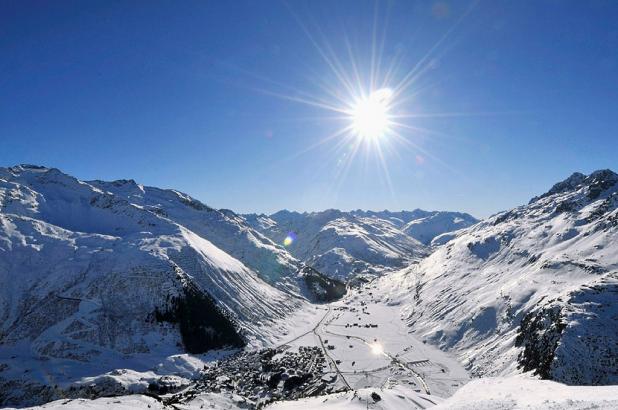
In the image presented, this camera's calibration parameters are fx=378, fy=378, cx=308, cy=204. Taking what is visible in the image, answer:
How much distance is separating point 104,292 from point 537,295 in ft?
411

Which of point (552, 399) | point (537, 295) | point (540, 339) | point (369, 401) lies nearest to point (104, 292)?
point (369, 401)

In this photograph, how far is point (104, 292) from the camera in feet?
374

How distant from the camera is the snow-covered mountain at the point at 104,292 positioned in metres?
95.8

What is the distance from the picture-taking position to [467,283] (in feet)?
486

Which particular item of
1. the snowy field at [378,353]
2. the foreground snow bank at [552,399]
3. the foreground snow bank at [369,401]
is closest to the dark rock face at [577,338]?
the snowy field at [378,353]

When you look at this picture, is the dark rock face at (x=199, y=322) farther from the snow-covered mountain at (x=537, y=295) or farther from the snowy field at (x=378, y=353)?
the snow-covered mountain at (x=537, y=295)

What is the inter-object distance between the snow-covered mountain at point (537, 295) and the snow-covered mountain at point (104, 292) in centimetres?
6365

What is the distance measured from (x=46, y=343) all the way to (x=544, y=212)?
19635cm

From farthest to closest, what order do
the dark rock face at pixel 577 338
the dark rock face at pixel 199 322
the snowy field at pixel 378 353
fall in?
the dark rock face at pixel 199 322 → the snowy field at pixel 378 353 → the dark rock face at pixel 577 338

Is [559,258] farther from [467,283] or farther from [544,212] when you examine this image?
[544,212]

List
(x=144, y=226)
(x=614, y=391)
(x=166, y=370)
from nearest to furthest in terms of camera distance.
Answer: (x=614, y=391) → (x=166, y=370) → (x=144, y=226)

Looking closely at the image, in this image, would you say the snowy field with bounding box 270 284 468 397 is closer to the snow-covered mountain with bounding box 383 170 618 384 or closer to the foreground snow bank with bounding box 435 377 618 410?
the snow-covered mountain with bounding box 383 170 618 384

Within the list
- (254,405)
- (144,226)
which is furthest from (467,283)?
(144,226)

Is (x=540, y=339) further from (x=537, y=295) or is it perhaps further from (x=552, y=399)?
(x=552, y=399)
